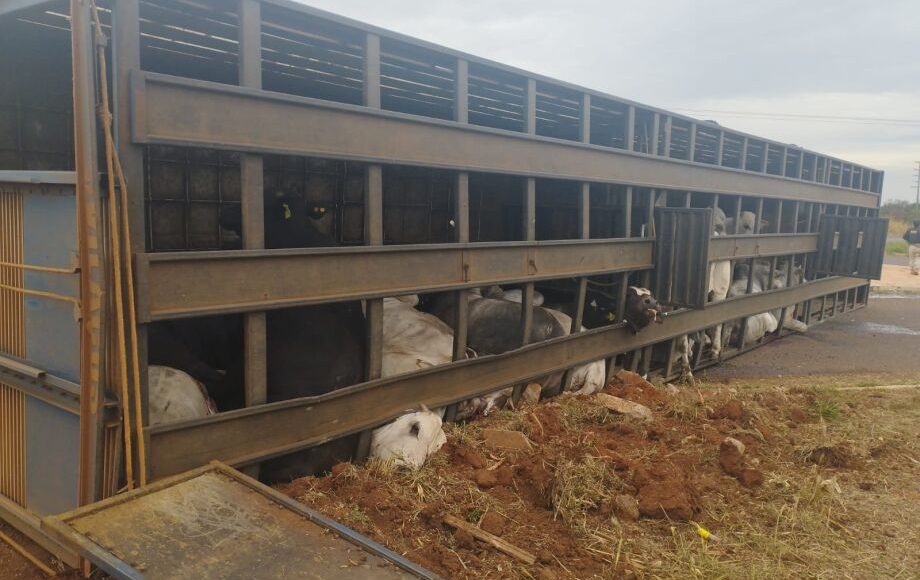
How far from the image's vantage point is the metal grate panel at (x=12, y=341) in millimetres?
3580

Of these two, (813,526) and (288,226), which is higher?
(288,226)

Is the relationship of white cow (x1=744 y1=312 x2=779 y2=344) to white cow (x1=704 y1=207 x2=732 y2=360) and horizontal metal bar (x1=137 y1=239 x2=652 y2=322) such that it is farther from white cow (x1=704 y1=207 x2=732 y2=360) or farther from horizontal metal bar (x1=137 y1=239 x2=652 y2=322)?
horizontal metal bar (x1=137 y1=239 x2=652 y2=322)

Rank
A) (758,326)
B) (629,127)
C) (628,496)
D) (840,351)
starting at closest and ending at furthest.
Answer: (628,496) → (629,127) → (758,326) → (840,351)

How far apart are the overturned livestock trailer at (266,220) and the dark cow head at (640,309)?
0.13m

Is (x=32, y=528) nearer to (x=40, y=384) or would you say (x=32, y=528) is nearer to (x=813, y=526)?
(x=40, y=384)

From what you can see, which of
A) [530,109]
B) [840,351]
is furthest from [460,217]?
[840,351]

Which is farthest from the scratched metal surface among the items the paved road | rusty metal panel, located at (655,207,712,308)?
the paved road

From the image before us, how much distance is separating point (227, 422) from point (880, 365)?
1053 centimetres

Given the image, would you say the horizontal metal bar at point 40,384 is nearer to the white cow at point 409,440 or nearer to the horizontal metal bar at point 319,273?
the horizontal metal bar at point 319,273

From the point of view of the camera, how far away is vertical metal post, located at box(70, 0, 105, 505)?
3023 mm

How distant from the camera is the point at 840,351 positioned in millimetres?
11258

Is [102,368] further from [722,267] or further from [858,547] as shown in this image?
[722,267]

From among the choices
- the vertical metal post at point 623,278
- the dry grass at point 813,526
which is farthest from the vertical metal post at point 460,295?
the vertical metal post at point 623,278

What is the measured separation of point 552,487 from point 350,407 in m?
1.49
